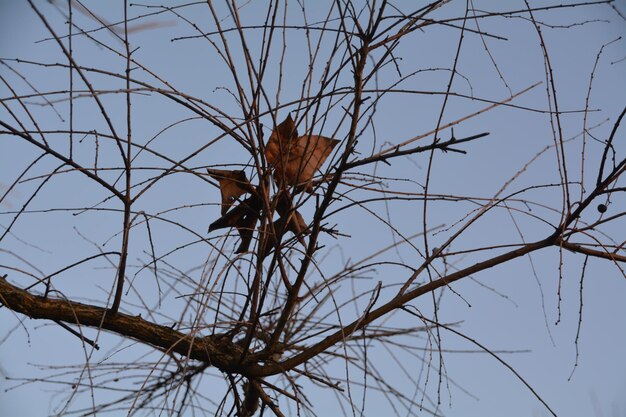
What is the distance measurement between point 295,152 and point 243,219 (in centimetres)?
15

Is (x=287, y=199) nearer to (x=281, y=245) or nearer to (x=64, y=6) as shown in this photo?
(x=281, y=245)

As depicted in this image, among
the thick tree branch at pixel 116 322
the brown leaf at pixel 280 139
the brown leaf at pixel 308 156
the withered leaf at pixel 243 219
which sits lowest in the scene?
the thick tree branch at pixel 116 322

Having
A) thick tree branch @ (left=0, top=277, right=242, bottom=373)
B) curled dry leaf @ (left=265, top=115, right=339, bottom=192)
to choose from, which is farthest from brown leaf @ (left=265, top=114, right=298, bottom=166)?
thick tree branch @ (left=0, top=277, right=242, bottom=373)

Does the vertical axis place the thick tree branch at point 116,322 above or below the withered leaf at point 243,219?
below

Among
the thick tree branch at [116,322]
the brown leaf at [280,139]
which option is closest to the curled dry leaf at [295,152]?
the brown leaf at [280,139]

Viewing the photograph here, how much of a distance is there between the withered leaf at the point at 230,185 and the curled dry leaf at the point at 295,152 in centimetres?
6

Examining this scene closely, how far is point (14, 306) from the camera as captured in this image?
110 cm

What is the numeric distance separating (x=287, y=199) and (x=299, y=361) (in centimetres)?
26

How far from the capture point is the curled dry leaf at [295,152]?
1129mm

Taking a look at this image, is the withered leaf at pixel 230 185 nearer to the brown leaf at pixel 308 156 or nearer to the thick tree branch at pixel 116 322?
the brown leaf at pixel 308 156

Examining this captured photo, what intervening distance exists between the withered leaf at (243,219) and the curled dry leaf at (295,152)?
0.07 meters

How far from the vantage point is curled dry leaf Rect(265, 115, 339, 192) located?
1129mm

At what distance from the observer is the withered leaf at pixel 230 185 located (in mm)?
1142

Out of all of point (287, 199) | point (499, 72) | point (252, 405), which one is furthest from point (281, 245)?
point (499, 72)
